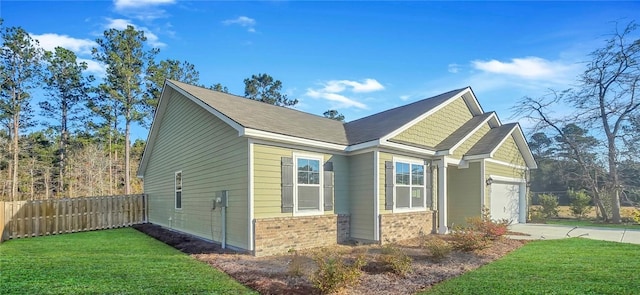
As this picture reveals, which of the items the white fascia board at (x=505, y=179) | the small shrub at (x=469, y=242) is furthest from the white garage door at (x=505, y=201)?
the small shrub at (x=469, y=242)

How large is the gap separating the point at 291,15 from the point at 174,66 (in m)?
22.1

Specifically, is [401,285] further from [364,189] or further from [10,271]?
[10,271]

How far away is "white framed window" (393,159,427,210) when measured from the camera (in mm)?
10484

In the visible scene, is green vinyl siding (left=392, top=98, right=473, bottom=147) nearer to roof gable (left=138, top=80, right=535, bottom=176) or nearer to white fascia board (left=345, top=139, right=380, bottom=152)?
roof gable (left=138, top=80, right=535, bottom=176)

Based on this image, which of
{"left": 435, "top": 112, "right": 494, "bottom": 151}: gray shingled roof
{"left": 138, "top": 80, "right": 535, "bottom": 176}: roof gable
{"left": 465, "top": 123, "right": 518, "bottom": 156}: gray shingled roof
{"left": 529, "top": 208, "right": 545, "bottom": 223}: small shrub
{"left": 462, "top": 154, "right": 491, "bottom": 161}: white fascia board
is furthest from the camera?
{"left": 529, "top": 208, "right": 545, "bottom": 223}: small shrub

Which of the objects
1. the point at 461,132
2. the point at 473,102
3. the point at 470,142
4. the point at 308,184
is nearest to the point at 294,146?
the point at 308,184

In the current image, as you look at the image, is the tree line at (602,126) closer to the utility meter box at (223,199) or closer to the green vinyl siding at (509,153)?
the green vinyl siding at (509,153)

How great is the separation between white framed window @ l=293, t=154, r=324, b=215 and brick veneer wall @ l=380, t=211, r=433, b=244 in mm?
1916

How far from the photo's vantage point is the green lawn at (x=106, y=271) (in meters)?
5.39

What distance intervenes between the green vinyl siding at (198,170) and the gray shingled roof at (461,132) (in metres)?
6.89

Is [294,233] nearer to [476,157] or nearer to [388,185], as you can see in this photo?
[388,185]

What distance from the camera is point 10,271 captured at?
21.1ft

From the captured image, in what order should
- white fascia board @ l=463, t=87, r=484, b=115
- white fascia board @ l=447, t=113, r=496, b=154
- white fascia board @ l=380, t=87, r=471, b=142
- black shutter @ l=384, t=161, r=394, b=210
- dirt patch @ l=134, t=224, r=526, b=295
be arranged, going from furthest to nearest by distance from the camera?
1. white fascia board @ l=463, t=87, r=484, b=115
2. white fascia board @ l=447, t=113, r=496, b=154
3. white fascia board @ l=380, t=87, r=471, b=142
4. black shutter @ l=384, t=161, r=394, b=210
5. dirt patch @ l=134, t=224, r=526, b=295

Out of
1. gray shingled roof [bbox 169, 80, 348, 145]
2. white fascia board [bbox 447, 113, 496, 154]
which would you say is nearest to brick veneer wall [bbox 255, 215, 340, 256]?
gray shingled roof [bbox 169, 80, 348, 145]
